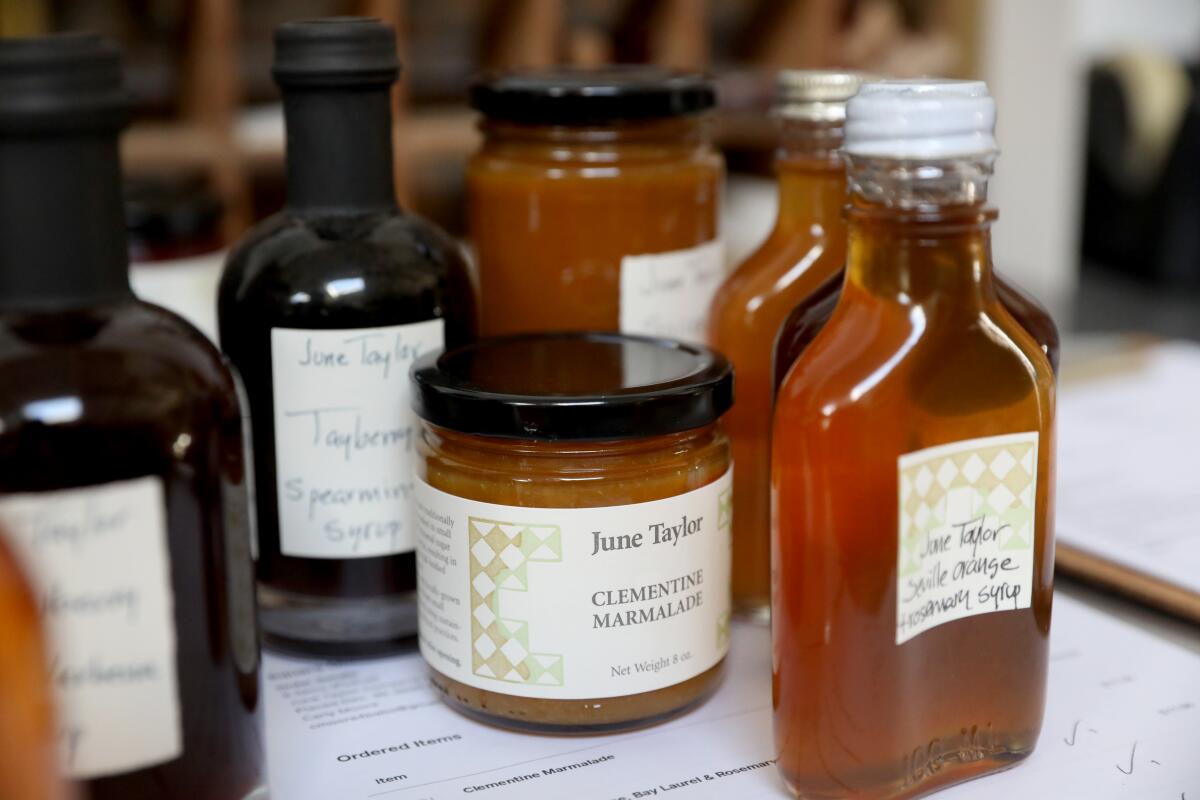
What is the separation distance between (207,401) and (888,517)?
0.74ft

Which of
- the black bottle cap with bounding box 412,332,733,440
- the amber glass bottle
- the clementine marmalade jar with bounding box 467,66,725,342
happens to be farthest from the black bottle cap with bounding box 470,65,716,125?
the amber glass bottle

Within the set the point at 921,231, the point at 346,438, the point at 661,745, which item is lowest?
the point at 661,745

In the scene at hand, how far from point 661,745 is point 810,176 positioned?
9.9 inches

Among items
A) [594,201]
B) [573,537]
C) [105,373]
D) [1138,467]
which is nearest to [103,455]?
[105,373]

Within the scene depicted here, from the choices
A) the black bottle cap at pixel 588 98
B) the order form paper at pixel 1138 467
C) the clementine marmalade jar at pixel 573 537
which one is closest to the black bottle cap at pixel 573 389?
the clementine marmalade jar at pixel 573 537

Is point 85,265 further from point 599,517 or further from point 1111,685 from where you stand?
point 1111,685

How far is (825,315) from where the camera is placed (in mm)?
485

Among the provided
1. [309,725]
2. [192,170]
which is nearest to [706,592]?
[309,725]

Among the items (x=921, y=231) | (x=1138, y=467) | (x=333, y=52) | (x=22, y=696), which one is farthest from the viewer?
(x=1138, y=467)

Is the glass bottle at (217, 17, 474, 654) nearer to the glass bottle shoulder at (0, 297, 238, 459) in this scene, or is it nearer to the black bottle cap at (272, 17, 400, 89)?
the black bottle cap at (272, 17, 400, 89)

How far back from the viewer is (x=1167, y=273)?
2.70 meters

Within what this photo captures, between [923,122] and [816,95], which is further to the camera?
[816,95]

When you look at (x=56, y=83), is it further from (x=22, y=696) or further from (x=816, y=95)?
(x=816, y=95)

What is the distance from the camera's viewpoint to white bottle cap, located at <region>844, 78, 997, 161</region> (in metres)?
0.40
